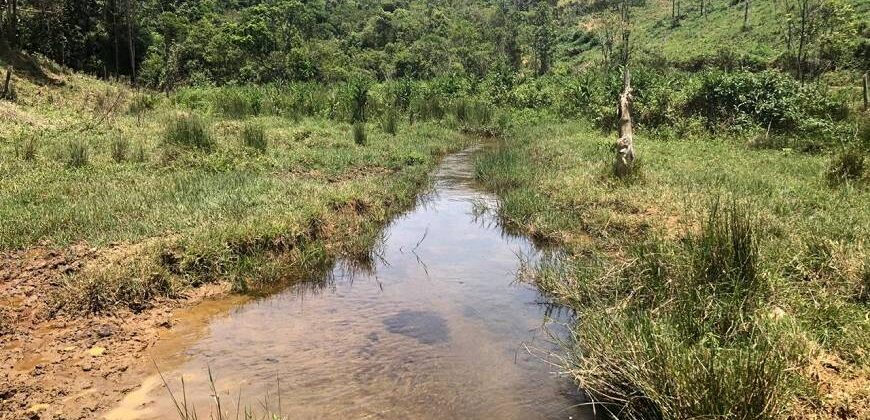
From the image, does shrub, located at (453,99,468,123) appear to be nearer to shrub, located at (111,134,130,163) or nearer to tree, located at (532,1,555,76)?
shrub, located at (111,134,130,163)

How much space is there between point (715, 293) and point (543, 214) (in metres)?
4.33

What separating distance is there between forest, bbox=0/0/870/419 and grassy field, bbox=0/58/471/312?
0.04 metres

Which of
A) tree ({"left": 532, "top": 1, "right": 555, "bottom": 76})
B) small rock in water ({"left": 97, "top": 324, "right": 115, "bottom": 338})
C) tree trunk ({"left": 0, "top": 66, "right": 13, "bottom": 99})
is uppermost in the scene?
tree ({"left": 532, "top": 1, "right": 555, "bottom": 76})

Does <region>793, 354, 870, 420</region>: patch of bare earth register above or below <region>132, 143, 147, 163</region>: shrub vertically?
below

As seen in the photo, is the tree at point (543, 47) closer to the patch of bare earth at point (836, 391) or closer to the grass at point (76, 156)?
the grass at point (76, 156)

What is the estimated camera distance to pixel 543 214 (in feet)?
30.0

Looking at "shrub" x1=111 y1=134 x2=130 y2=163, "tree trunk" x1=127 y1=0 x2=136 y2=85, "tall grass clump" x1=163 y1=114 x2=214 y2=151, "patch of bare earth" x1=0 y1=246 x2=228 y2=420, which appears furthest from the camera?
"tree trunk" x1=127 y1=0 x2=136 y2=85

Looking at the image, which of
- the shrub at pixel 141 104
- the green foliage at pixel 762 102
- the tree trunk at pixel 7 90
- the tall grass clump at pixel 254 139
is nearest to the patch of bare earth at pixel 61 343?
the tall grass clump at pixel 254 139

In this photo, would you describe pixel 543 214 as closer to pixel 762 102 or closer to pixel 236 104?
pixel 762 102

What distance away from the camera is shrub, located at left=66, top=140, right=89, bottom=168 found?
10.7 metres

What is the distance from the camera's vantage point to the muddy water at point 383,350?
4488mm

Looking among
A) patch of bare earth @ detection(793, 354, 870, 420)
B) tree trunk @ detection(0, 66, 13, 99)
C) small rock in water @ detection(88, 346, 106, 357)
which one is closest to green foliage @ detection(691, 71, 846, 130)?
patch of bare earth @ detection(793, 354, 870, 420)

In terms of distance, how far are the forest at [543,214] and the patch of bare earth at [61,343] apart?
0.02 m

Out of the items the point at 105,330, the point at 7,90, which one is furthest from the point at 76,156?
the point at 7,90
